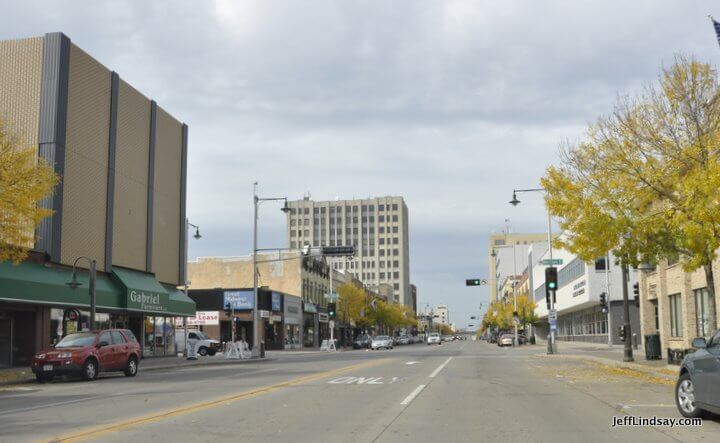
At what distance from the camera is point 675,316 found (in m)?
35.9

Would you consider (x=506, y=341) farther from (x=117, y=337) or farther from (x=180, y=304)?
(x=117, y=337)

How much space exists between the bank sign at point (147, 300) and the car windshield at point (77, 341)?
12.4 m

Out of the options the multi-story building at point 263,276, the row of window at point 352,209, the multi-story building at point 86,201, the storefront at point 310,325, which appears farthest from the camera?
the row of window at point 352,209

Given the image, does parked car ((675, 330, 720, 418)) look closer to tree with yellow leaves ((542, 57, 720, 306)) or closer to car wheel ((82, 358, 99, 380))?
tree with yellow leaves ((542, 57, 720, 306))

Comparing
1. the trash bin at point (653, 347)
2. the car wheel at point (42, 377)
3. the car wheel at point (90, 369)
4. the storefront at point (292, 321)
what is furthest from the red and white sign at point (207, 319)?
the trash bin at point (653, 347)

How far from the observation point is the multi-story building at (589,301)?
208 ft

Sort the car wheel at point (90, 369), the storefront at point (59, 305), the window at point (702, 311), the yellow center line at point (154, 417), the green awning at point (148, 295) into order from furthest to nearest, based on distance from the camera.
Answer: the green awning at point (148, 295), the window at point (702, 311), the storefront at point (59, 305), the car wheel at point (90, 369), the yellow center line at point (154, 417)

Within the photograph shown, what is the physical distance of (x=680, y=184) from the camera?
19250 mm

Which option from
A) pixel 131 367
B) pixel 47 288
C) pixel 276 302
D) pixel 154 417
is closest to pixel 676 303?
pixel 131 367

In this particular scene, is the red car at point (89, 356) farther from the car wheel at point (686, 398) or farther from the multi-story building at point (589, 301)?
the multi-story building at point (589, 301)

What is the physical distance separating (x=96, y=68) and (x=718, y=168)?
3023 centimetres

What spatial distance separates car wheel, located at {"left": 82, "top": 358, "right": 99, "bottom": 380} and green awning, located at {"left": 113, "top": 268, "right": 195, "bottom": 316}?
1305 centimetres

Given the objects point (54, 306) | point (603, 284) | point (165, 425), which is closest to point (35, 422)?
point (165, 425)

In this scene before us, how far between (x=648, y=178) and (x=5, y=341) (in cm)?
2728
